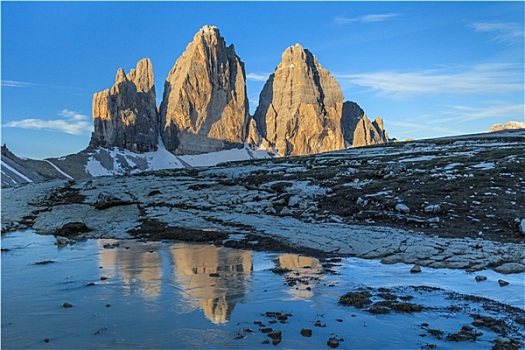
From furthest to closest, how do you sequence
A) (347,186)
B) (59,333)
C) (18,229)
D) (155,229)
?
(347,186)
(18,229)
(155,229)
(59,333)

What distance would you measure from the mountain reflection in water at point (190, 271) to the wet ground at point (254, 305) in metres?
0.06

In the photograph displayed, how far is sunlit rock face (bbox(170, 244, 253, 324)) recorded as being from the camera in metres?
10.6

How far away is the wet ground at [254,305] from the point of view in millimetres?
8406

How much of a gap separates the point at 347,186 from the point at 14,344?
27.1m

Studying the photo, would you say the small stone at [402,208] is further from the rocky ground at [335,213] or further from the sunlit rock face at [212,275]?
the sunlit rock face at [212,275]

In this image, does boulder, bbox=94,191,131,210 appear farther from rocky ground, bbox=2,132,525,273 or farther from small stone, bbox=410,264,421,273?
small stone, bbox=410,264,421,273

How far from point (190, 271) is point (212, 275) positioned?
1.14 meters

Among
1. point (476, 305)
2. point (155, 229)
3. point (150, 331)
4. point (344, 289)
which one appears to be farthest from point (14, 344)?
point (155, 229)

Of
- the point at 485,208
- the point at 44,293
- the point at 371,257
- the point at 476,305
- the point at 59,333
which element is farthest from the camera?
the point at 485,208

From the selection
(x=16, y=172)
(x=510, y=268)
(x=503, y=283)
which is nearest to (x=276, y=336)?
(x=503, y=283)

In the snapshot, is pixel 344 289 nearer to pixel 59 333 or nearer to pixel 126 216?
pixel 59 333

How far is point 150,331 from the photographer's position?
8797 millimetres

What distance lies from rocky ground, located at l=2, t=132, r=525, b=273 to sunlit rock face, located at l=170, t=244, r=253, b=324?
2.25m

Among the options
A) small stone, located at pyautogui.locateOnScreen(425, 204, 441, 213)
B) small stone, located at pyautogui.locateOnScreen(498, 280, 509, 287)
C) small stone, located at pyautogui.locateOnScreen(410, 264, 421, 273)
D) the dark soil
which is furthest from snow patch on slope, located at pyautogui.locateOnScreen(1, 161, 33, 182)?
small stone, located at pyautogui.locateOnScreen(498, 280, 509, 287)
